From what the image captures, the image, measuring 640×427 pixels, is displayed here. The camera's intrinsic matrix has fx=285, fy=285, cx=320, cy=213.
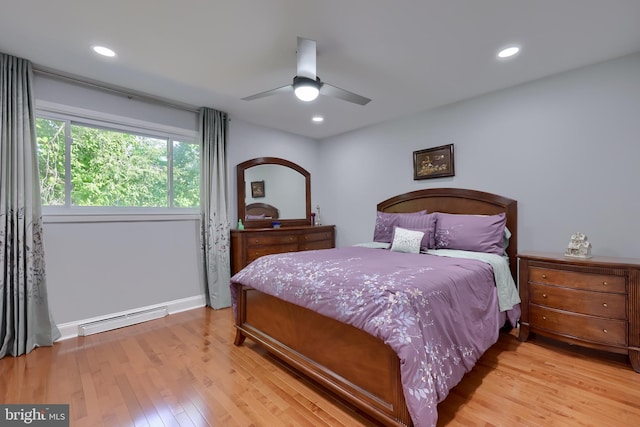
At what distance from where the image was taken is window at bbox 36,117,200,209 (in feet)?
9.03

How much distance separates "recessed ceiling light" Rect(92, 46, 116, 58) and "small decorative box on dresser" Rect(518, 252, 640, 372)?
3850 mm

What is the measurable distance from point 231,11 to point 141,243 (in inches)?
101

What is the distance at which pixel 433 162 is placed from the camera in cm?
359

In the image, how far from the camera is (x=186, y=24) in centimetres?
Result: 196

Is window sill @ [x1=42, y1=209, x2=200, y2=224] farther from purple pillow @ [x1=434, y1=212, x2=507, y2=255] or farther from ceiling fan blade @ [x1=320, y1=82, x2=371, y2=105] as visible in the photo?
purple pillow @ [x1=434, y1=212, x2=507, y2=255]

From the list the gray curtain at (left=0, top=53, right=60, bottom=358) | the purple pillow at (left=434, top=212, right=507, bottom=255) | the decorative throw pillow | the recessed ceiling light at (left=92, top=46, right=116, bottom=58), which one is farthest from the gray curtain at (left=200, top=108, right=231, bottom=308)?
the purple pillow at (left=434, top=212, right=507, bottom=255)

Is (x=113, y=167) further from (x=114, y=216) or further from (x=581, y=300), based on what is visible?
(x=581, y=300)

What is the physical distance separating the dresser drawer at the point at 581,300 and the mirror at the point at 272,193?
10.6 feet

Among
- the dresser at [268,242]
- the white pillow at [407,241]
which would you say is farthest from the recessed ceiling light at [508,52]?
the dresser at [268,242]

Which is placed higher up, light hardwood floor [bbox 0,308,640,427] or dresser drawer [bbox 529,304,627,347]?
dresser drawer [bbox 529,304,627,347]

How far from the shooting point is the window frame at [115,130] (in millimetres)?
2699

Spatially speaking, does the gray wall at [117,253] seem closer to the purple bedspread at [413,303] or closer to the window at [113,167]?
the window at [113,167]

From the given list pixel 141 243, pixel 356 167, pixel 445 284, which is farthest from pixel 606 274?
pixel 141 243

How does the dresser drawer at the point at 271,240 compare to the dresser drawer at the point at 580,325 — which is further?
the dresser drawer at the point at 271,240
